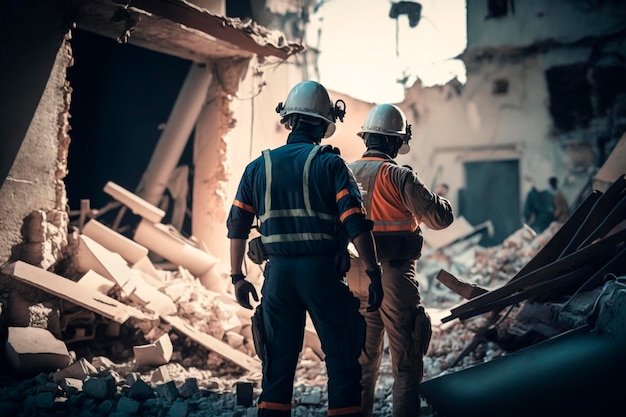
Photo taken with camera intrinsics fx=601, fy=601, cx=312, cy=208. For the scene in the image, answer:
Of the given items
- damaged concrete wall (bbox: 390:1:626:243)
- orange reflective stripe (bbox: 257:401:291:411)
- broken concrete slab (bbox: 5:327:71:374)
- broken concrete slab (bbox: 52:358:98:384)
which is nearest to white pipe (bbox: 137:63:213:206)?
broken concrete slab (bbox: 5:327:71:374)

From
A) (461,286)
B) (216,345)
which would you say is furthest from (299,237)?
(216,345)

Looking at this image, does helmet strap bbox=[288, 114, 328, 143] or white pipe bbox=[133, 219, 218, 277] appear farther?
white pipe bbox=[133, 219, 218, 277]

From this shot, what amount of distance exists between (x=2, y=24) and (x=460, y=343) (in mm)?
4997

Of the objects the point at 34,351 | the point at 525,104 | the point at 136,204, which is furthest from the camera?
the point at 525,104

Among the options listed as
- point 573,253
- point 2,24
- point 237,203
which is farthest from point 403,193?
point 2,24

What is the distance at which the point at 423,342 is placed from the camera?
373 cm

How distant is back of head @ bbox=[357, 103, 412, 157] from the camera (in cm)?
402

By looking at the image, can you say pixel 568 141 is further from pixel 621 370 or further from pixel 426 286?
pixel 621 370

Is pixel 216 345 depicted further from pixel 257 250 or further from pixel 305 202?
pixel 305 202

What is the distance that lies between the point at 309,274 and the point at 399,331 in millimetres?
967

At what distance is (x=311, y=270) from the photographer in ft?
10.1

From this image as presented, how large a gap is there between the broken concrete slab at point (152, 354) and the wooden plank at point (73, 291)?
0.35 m

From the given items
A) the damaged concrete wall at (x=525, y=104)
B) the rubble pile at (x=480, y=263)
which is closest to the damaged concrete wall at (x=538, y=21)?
the damaged concrete wall at (x=525, y=104)

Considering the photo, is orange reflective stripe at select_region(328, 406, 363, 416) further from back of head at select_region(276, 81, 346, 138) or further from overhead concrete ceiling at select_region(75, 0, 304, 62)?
overhead concrete ceiling at select_region(75, 0, 304, 62)
